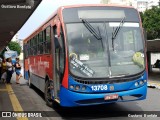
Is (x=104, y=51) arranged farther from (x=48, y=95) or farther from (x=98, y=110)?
(x=48, y=95)

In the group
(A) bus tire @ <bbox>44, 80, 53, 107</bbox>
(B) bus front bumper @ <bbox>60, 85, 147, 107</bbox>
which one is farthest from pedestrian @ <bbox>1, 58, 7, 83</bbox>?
(B) bus front bumper @ <bbox>60, 85, 147, 107</bbox>

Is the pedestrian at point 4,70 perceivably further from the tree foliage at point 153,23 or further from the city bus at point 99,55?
the tree foliage at point 153,23

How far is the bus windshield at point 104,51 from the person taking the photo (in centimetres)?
845

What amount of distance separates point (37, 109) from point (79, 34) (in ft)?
10.1

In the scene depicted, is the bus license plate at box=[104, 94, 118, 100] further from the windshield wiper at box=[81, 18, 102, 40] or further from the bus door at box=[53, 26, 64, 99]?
the windshield wiper at box=[81, 18, 102, 40]

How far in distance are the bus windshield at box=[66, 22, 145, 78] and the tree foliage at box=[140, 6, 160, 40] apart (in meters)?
48.8

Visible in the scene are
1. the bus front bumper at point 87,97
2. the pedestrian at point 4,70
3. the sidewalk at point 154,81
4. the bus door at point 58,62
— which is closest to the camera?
the bus front bumper at point 87,97

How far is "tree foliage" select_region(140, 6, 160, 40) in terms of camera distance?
57.1 meters

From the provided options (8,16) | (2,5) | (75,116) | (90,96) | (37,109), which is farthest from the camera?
(8,16)

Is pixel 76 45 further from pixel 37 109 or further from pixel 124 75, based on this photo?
pixel 37 109

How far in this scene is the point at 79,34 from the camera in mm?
8711

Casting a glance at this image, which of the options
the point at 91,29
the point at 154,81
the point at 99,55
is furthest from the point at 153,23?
the point at 99,55

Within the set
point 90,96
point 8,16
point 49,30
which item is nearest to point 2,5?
point 8,16

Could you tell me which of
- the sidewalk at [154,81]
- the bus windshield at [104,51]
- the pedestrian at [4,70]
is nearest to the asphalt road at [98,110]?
the bus windshield at [104,51]
